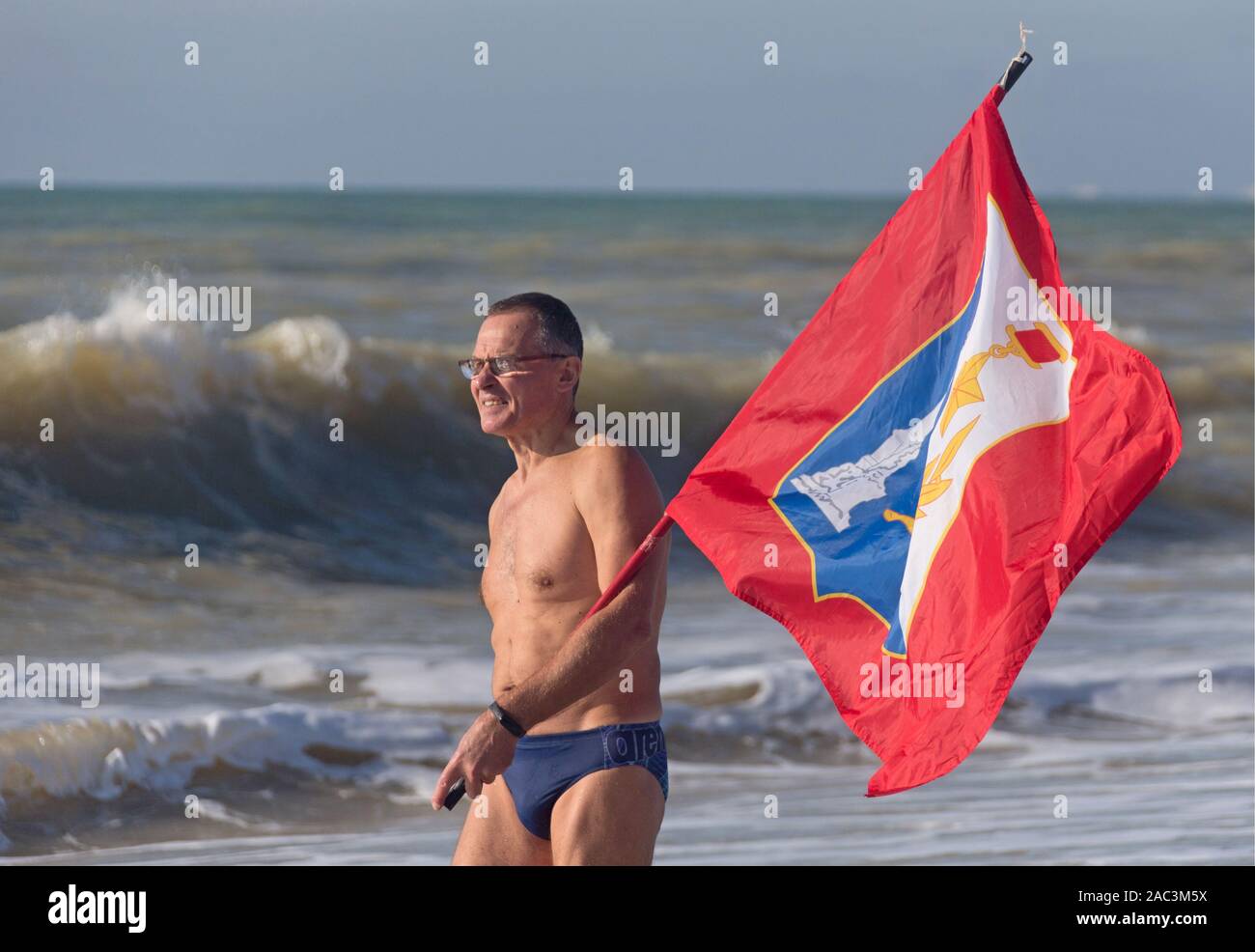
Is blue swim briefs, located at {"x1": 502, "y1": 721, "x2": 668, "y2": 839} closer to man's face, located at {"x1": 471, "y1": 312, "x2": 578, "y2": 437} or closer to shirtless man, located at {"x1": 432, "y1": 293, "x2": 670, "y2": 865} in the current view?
shirtless man, located at {"x1": 432, "y1": 293, "x2": 670, "y2": 865}

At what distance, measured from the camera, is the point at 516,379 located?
394cm

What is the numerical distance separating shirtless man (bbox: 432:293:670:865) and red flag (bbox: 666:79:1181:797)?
0.20m

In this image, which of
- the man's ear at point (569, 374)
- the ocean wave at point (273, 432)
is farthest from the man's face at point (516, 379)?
the ocean wave at point (273, 432)

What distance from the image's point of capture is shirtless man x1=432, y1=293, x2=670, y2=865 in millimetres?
3750

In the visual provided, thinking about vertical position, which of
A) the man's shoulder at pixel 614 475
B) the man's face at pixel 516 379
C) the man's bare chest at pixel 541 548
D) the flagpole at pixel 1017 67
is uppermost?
the flagpole at pixel 1017 67

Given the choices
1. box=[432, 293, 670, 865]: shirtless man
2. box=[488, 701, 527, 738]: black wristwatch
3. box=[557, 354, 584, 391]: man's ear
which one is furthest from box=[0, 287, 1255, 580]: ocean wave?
box=[488, 701, 527, 738]: black wristwatch

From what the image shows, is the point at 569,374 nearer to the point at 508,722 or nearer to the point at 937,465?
the point at 508,722

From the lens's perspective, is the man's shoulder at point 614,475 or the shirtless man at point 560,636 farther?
the man's shoulder at point 614,475

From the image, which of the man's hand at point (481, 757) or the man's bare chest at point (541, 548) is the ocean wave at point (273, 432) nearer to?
the man's bare chest at point (541, 548)

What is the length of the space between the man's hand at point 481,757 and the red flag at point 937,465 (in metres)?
0.60

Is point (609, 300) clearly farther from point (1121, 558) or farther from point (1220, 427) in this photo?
point (1121, 558)

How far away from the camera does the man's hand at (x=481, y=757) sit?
3.68 m
